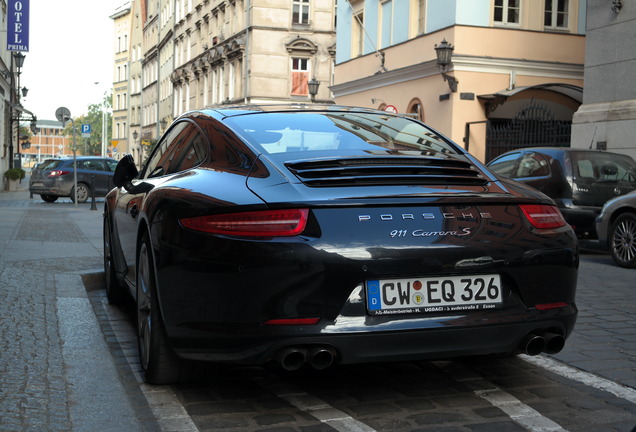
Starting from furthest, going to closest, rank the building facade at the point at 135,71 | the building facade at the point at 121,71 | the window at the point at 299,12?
the building facade at the point at 121,71, the building facade at the point at 135,71, the window at the point at 299,12

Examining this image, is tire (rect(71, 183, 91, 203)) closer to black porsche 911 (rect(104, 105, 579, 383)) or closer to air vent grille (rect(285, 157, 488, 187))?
black porsche 911 (rect(104, 105, 579, 383))

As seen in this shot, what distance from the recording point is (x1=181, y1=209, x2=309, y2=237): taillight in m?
3.66

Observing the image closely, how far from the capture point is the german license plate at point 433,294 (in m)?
3.69

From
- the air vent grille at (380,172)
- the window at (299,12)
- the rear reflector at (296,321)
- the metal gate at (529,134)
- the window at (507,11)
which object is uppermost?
the window at (299,12)

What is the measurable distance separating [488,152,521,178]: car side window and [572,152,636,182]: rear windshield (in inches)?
44.3

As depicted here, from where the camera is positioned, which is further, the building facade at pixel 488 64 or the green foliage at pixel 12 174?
the green foliage at pixel 12 174

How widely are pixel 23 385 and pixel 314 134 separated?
1861 mm

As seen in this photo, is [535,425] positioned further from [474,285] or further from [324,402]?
[324,402]

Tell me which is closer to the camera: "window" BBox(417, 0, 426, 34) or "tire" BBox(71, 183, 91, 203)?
"window" BBox(417, 0, 426, 34)

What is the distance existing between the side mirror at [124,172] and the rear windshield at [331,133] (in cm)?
140

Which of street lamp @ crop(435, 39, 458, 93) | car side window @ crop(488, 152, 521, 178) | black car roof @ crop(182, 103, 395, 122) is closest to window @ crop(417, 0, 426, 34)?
street lamp @ crop(435, 39, 458, 93)

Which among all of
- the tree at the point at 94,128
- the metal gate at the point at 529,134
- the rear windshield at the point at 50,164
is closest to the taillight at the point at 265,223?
the metal gate at the point at 529,134

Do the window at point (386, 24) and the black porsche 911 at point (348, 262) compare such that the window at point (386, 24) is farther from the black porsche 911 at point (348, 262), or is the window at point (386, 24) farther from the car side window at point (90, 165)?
the black porsche 911 at point (348, 262)

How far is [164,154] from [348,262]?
228 centimetres
